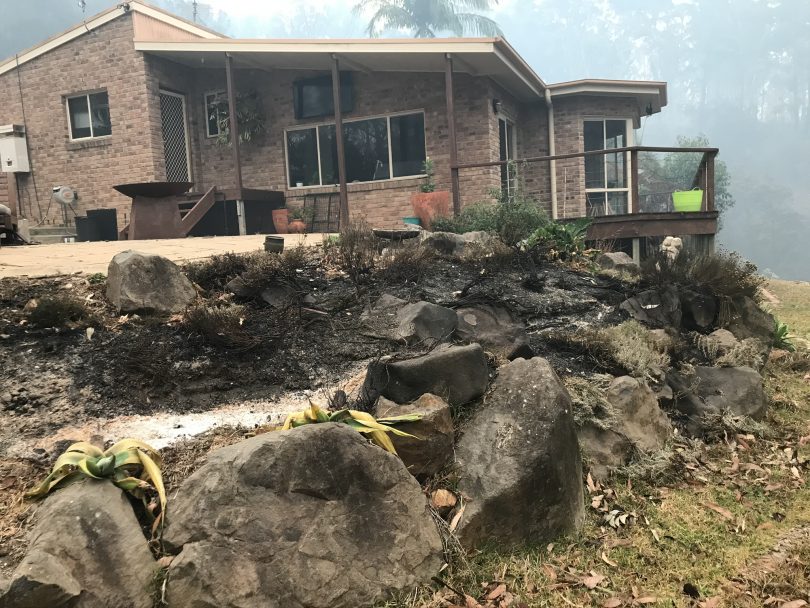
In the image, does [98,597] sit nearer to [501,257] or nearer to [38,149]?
[501,257]

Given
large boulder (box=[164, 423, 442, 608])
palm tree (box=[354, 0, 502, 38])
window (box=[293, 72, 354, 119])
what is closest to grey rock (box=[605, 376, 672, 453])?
large boulder (box=[164, 423, 442, 608])

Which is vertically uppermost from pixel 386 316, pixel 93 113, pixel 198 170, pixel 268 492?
pixel 93 113

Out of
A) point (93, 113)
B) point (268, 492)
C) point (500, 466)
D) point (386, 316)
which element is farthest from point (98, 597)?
point (93, 113)

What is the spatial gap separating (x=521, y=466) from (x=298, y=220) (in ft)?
37.7

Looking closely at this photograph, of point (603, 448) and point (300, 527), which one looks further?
point (603, 448)

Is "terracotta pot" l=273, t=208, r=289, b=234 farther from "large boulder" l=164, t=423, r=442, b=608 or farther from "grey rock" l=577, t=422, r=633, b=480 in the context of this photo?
"large boulder" l=164, t=423, r=442, b=608

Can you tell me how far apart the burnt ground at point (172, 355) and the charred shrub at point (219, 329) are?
0.14 ft

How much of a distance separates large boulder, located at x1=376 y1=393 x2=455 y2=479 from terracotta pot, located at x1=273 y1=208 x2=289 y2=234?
11.0 meters

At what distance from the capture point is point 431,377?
3680mm

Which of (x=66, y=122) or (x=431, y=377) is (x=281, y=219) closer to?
(x=66, y=122)

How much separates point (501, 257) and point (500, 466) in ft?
12.0

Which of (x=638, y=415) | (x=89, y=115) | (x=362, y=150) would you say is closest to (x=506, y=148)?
(x=362, y=150)

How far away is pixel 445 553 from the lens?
2.94m

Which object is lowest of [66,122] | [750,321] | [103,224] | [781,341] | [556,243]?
[781,341]
